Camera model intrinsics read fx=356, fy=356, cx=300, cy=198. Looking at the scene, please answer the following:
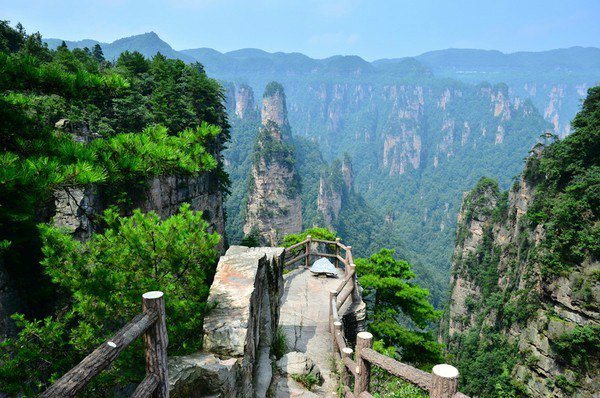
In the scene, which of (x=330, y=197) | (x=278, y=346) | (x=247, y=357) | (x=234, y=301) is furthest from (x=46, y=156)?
(x=330, y=197)

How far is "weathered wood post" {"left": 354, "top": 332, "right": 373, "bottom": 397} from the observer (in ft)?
16.3

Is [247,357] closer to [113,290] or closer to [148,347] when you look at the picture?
[148,347]

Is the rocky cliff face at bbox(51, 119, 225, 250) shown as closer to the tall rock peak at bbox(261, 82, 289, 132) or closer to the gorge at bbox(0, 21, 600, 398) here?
the gorge at bbox(0, 21, 600, 398)

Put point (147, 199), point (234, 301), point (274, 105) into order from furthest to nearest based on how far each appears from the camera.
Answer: point (274, 105), point (147, 199), point (234, 301)

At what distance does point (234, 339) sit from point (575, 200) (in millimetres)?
21637

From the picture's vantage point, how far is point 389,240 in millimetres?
113438

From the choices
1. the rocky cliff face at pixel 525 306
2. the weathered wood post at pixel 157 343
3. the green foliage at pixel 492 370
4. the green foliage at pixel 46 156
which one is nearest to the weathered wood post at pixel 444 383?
the weathered wood post at pixel 157 343

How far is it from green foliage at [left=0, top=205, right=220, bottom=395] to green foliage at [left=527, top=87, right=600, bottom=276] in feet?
64.1

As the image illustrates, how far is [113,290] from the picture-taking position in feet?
13.5

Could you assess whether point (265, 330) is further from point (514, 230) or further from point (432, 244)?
point (432, 244)

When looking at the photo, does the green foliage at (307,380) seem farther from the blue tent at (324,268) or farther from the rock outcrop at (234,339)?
the blue tent at (324,268)

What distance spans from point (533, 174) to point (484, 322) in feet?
46.0

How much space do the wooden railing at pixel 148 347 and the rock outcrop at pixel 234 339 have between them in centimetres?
49

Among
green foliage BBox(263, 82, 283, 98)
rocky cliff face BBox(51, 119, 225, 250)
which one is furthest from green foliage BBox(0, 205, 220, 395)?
green foliage BBox(263, 82, 283, 98)
